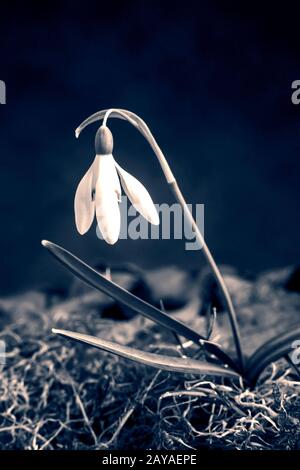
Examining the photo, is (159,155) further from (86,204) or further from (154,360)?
(154,360)

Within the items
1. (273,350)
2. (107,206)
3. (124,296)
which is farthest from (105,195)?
(273,350)

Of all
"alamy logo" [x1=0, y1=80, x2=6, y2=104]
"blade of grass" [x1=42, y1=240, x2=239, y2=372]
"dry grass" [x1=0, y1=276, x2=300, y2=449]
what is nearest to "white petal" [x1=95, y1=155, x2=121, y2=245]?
"blade of grass" [x1=42, y1=240, x2=239, y2=372]

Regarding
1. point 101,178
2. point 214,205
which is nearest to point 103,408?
point 101,178

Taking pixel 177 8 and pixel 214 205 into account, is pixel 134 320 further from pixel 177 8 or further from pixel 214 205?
pixel 177 8

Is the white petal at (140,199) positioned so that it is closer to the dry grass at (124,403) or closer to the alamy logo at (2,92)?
the dry grass at (124,403)

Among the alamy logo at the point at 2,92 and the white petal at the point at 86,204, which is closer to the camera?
the white petal at the point at 86,204

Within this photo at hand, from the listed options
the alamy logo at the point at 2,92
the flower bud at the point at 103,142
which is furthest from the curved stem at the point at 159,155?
the alamy logo at the point at 2,92
